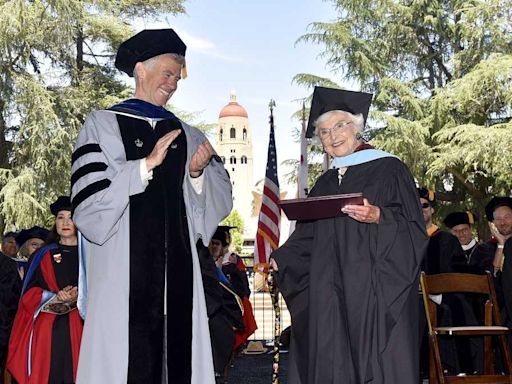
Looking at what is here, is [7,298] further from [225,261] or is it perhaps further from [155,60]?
[225,261]

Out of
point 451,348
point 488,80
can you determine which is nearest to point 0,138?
point 488,80

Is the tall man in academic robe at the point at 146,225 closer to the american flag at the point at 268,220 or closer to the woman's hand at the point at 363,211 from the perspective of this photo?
the woman's hand at the point at 363,211

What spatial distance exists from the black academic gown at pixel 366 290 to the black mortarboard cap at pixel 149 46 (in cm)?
141

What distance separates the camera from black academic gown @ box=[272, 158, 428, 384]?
4207 mm

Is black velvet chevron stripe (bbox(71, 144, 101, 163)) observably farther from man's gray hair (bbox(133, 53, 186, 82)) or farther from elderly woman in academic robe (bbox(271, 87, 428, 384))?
elderly woman in academic robe (bbox(271, 87, 428, 384))

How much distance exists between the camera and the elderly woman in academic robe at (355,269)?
421 cm

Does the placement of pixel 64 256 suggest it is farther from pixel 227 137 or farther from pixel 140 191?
pixel 227 137

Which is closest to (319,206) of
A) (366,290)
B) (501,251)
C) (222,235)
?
(366,290)

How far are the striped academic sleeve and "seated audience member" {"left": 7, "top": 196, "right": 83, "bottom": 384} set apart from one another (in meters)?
2.16

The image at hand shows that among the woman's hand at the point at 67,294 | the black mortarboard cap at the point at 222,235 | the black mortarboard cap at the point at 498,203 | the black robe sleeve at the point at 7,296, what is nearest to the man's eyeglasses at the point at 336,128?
the woman's hand at the point at 67,294

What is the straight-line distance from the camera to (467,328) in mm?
6555

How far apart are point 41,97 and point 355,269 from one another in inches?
663

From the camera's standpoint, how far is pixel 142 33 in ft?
12.6

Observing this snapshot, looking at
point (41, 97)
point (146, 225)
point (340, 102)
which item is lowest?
point (146, 225)
